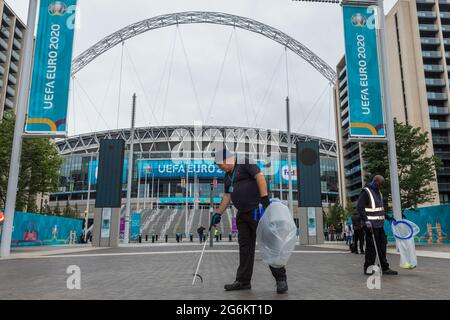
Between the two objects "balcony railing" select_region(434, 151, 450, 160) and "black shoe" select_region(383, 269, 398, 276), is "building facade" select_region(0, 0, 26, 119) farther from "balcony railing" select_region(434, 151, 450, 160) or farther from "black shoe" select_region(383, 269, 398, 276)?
"balcony railing" select_region(434, 151, 450, 160)

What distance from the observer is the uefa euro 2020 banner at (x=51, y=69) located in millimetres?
13656

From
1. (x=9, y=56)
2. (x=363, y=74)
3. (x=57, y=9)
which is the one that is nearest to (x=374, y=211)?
(x=363, y=74)

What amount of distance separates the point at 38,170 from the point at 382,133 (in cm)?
2228

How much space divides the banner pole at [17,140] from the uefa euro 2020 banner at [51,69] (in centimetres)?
46

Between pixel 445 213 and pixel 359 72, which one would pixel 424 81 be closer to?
pixel 445 213

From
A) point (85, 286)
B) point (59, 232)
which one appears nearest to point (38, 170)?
point (59, 232)

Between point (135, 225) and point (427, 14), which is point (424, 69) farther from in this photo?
point (135, 225)

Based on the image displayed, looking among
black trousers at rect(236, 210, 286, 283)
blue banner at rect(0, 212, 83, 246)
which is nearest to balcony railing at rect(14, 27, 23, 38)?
blue banner at rect(0, 212, 83, 246)

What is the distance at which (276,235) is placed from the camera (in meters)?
4.36

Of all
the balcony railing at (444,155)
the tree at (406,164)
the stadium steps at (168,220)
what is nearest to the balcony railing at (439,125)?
the balcony railing at (444,155)

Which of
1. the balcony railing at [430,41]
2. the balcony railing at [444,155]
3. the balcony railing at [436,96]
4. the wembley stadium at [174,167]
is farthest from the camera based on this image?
the wembley stadium at [174,167]

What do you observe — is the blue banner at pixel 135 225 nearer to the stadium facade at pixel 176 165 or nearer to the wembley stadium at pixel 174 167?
the wembley stadium at pixel 174 167

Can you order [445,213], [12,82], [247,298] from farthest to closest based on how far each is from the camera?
[12,82] < [445,213] < [247,298]
